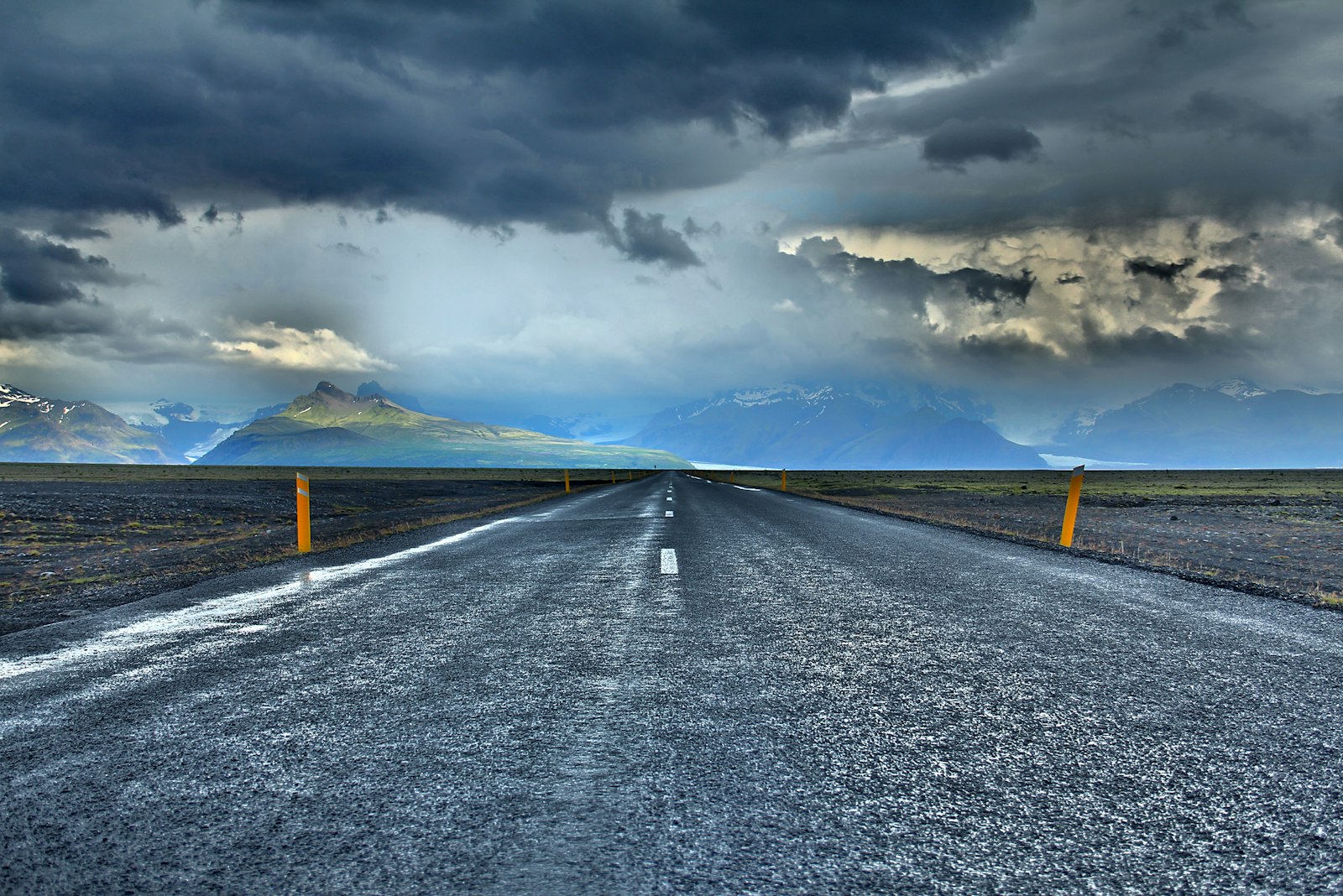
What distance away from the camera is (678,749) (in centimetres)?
288

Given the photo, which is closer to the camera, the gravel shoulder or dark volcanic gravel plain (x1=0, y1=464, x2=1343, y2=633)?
dark volcanic gravel plain (x1=0, y1=464, x2=1343, y2=633)

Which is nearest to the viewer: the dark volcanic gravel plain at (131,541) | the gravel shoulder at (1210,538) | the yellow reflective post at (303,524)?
the dark volcanic gravel plain at (131,541)

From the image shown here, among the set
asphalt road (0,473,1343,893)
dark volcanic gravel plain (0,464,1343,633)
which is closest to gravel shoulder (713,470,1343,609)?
dark volcanic gravel plain (0,464,1343,633)

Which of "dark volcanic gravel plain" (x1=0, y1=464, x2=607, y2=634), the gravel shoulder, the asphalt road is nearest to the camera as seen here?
the asphalt road

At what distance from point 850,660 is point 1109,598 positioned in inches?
147

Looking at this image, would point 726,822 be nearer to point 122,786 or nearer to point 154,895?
point 154,895

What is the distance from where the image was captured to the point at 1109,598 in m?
6.50

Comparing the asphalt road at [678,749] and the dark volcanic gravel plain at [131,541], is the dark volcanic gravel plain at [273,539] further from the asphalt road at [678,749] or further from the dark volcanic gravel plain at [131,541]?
the asphalt road at [678,749]

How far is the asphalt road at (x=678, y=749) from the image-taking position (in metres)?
2.05

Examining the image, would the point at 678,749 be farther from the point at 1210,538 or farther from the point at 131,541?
the point at 1210,538

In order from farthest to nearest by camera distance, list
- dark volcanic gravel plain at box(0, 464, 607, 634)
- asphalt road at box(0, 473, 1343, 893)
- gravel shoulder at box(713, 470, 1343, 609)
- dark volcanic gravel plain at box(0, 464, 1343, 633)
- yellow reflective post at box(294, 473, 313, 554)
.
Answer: yellow reflective post at box(294, 473, 313, 554), gravel shoulder at box(713, 470, 1343, 609), dark volcanic gravel plain at box(0, 464, 1343, 633), dark volcanic gravel plain at box(0, 464, 607, 634), asphalt road at box(0, 473, 1343, 893)

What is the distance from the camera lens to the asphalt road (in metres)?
2.05

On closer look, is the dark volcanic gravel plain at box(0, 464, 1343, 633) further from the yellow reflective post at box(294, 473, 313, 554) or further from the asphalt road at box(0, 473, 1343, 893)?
the asphalt road at box(0, 473, 1343, 893)

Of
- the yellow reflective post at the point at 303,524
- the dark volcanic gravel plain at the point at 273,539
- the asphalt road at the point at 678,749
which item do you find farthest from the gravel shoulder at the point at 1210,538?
the yellow reflective post at the point at 303,524
